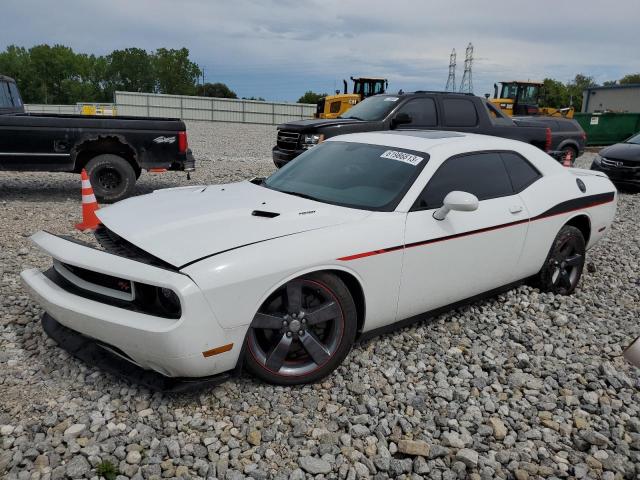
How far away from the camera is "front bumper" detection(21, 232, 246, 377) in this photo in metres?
2.64

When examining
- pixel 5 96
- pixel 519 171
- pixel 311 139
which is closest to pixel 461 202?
pixel 519 171

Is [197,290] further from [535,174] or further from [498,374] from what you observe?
[535,174]

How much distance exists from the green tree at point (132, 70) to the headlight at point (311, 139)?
3762 inches

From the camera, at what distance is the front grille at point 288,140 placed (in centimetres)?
970

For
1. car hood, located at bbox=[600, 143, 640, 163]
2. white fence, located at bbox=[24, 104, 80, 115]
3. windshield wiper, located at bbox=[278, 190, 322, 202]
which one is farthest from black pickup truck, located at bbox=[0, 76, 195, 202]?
white fence, located at bbox=[24, 104, 80, 115]

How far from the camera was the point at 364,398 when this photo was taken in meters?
3.15

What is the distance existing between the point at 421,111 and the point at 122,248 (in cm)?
779

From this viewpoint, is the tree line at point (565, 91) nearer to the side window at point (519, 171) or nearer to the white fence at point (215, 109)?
the white fence at point (215, 109)

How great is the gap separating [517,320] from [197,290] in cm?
281

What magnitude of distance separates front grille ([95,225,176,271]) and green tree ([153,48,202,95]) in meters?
89.9

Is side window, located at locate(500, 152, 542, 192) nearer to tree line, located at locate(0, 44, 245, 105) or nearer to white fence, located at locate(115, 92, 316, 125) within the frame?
white fence, located at locate(115, 92, 316, 125)

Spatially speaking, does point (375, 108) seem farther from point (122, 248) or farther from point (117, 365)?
point (117, 365)

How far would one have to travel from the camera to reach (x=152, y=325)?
2664 mm

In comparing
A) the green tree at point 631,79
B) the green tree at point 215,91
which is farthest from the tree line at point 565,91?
the green tree at point 215,91
